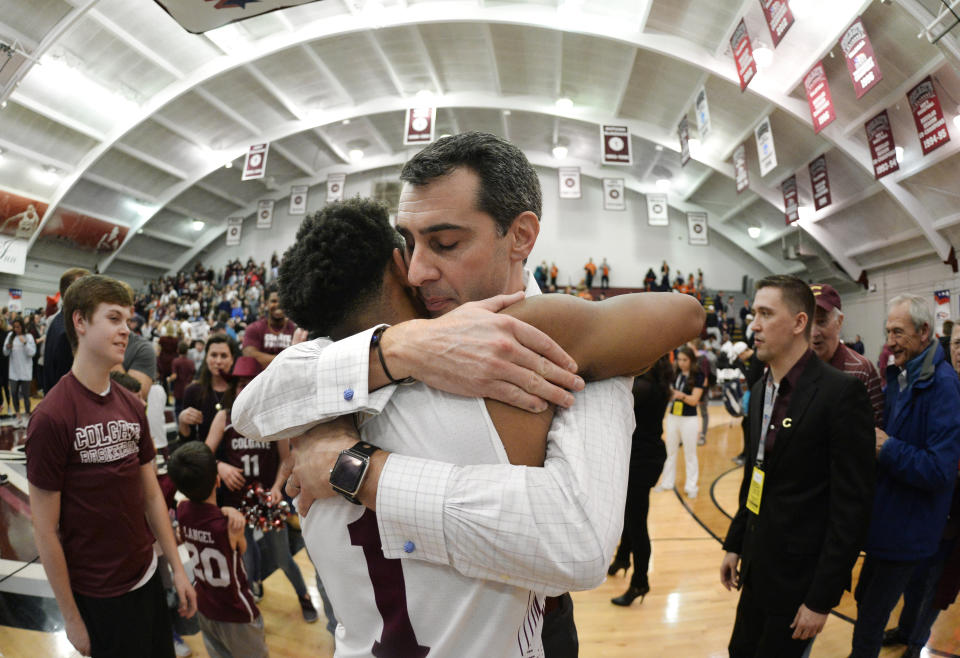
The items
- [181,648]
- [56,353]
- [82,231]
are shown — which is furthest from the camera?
[82,231]

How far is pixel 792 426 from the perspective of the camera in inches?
82.9

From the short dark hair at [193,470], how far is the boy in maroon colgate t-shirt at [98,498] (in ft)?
1.27

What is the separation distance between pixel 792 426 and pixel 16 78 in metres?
15.3

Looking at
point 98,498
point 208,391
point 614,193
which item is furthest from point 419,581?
point 614,193

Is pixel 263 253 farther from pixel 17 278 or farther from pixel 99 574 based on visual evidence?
pixel 99 574

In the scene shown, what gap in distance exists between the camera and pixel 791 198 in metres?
14.1

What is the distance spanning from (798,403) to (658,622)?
2.33 metres

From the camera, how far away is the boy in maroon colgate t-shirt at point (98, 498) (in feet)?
5.91

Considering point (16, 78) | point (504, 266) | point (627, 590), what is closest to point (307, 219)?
point (504, 266)

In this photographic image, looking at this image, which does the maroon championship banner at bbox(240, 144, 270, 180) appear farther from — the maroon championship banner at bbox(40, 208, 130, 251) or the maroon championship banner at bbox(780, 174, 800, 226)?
the maroon championship banner at bbox(780, 174, 800, 226)

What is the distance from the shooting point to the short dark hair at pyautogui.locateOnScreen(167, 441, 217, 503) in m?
2.54

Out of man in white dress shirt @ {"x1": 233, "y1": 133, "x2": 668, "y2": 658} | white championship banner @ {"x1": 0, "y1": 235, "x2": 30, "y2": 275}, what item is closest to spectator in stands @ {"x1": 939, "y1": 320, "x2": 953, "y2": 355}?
man in white dress shirt @ {"x1": 233, "y1": 133, "x2": 668, "y2": 658}

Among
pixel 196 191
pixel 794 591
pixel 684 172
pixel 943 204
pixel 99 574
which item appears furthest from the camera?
pixel 196 191

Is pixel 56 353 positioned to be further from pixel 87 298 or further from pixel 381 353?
pixel 381 353
